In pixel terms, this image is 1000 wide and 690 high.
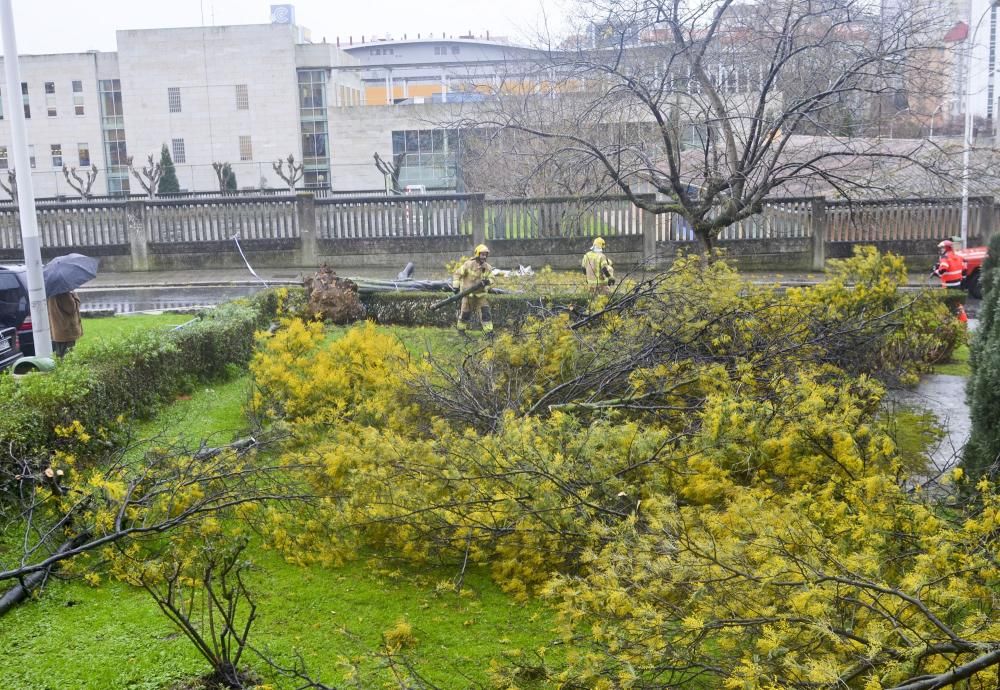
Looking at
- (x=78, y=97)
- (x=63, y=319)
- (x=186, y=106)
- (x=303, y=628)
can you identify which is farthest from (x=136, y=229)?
(x=78, y=97)

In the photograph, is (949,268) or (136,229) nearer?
(949,268)

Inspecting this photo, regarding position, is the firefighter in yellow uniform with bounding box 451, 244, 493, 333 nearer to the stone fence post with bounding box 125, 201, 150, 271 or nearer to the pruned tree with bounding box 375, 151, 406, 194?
Result: the stone fence post with bounding box 125, 201, 150, 271

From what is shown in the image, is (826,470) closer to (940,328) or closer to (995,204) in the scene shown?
(940,328)

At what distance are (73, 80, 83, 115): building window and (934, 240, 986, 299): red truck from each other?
5438 centimetres

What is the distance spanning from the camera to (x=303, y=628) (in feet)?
22.7

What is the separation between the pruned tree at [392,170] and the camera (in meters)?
43.0

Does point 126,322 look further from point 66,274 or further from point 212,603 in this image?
point 212,603

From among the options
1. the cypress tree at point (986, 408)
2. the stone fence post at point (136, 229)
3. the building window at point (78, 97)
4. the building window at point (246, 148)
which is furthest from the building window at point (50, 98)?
the cypress tree at point (986, 408)

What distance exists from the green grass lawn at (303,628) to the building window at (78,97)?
61.4 metres

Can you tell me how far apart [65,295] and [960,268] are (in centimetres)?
1777

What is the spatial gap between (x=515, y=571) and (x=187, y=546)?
101 inches

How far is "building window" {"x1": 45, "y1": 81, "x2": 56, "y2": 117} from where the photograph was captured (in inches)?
2470

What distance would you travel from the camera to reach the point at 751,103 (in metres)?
18.5

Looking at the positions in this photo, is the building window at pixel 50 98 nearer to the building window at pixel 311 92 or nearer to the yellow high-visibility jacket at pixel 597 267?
the building window at pixel 311 92
